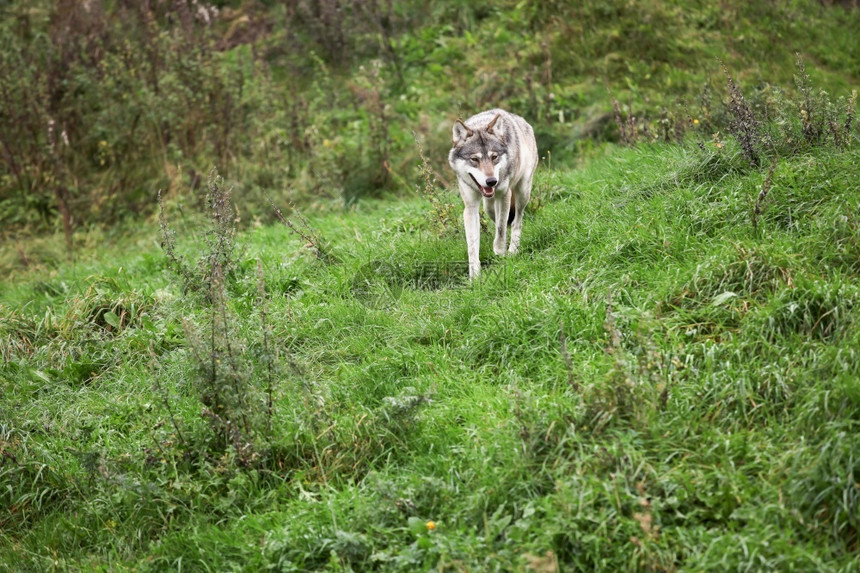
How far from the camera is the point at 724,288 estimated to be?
493 centimetres

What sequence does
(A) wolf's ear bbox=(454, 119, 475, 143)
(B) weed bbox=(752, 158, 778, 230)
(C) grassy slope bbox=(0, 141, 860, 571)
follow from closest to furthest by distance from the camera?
1. (C) grassy slope bbox=(0, 141, 860, 571)
2. (B) weed bbox=(752, 158, 778, 230)
3. (A) wolf's ear bbox=(454, 119, 475, 143)

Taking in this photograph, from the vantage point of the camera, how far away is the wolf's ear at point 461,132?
6.59 meters

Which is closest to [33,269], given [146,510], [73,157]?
[73,157]

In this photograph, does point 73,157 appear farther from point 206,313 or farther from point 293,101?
point 206,313

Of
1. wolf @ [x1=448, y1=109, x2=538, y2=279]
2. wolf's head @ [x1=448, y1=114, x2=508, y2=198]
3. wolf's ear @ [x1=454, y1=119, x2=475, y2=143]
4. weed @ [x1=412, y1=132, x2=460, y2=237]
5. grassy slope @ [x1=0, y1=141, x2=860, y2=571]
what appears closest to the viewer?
grassy slope @ [x1=0, y1=141, x2=860, y2=571]

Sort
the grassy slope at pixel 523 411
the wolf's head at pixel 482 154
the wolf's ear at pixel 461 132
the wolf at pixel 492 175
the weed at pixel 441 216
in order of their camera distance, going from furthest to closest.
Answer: the weed at pixel 441 216 < the wolf's ear at pixel 461 132 < the wolf at pixel 492 175 < the wolf's head at pixel 482 154 < the grassy slope at pixel 523 411

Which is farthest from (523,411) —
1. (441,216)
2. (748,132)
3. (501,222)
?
(748,132)

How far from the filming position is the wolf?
20.8ft

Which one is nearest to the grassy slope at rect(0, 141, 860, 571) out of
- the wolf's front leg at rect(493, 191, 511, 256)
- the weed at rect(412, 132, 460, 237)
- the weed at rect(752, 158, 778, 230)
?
the weed at rect(752, 158, 778, 230)

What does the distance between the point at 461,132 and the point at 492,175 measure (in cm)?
71

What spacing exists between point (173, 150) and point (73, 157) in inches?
64.1

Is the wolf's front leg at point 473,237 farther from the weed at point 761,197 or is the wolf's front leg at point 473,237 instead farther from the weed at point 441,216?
the weed at point 761,197

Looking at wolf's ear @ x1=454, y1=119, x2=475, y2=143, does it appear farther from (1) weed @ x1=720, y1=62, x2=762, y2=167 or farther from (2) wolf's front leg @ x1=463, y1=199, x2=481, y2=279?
(1) weed @ x1=720, y1=62, x2=762, y2=167

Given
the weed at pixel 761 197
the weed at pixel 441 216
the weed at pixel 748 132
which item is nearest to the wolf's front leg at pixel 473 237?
the weed at pixel 441 216
